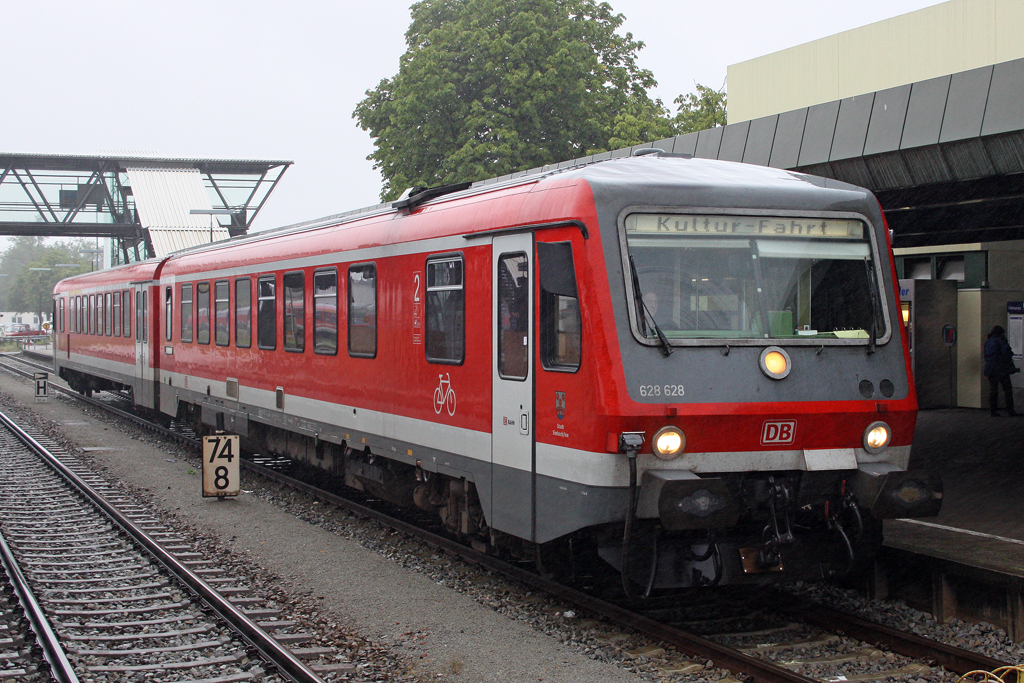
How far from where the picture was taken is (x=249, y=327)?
13.1 meters

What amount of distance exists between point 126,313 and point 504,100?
19.6 meters

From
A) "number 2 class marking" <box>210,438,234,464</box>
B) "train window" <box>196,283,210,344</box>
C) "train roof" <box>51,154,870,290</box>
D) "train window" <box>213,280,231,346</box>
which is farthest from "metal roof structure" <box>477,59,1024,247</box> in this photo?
"train window" <box>196,283,210,344</box>

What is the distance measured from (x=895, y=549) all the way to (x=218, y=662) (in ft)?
16.0

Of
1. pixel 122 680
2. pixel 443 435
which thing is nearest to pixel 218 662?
pixel 122 680

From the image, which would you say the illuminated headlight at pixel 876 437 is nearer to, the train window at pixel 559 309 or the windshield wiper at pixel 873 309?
the windshield wiper at pixel 873 309

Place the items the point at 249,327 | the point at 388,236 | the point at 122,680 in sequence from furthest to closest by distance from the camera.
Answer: the point at 249,327 < the point at 388,236 < the point at 122,680

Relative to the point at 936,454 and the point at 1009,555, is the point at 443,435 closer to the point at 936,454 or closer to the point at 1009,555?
the point at 1009,555

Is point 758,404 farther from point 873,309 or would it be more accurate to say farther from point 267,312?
point 267,312

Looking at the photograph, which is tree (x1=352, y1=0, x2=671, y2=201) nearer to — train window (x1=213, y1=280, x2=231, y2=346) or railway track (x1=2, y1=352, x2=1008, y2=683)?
train window (x1=213, y1=280, x2=231, y2=346)

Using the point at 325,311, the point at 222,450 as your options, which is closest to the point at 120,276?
the point at 222,450

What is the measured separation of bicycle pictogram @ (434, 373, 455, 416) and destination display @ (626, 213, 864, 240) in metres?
2.28

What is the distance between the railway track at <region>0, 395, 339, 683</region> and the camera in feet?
21.3

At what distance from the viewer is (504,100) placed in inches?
1443

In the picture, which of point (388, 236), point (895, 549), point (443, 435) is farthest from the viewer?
point (388, 236)
